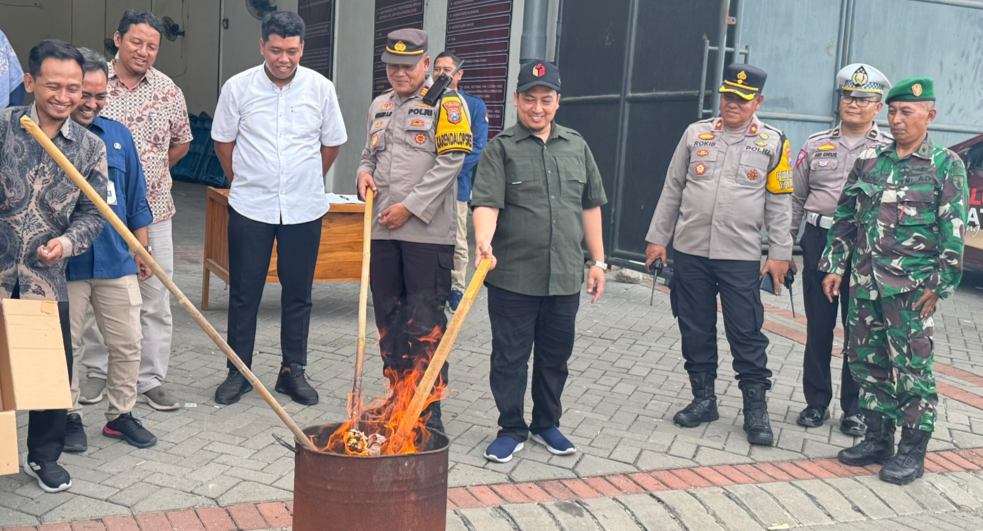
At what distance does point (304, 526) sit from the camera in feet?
10.1

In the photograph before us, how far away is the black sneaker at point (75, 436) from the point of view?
425 centimetres

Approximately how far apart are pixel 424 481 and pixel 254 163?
266cm

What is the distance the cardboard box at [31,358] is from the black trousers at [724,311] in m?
3.16

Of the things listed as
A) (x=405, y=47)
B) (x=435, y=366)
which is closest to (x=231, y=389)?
(x=405, y=47)

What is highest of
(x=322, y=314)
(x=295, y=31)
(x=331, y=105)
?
(x=295, y=31)

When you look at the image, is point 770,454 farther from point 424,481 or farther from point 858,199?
point 424,481

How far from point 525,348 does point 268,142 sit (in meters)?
1.86

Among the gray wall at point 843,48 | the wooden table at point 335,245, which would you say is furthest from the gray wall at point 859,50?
the wooden table at point 335,245

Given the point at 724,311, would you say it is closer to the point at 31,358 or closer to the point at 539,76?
the point at 539,76

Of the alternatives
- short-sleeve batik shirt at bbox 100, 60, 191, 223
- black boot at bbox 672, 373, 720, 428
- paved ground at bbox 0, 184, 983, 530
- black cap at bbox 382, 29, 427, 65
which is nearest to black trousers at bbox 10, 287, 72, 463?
paved ground at bbox 0, 184, 983, 530

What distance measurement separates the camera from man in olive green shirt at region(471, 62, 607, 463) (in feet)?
14.6

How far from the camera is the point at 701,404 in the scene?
5.22 m

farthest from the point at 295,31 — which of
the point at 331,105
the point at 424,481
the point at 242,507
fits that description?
the point at 424,481

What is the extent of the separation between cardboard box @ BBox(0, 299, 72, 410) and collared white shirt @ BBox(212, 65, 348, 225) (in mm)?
1630
